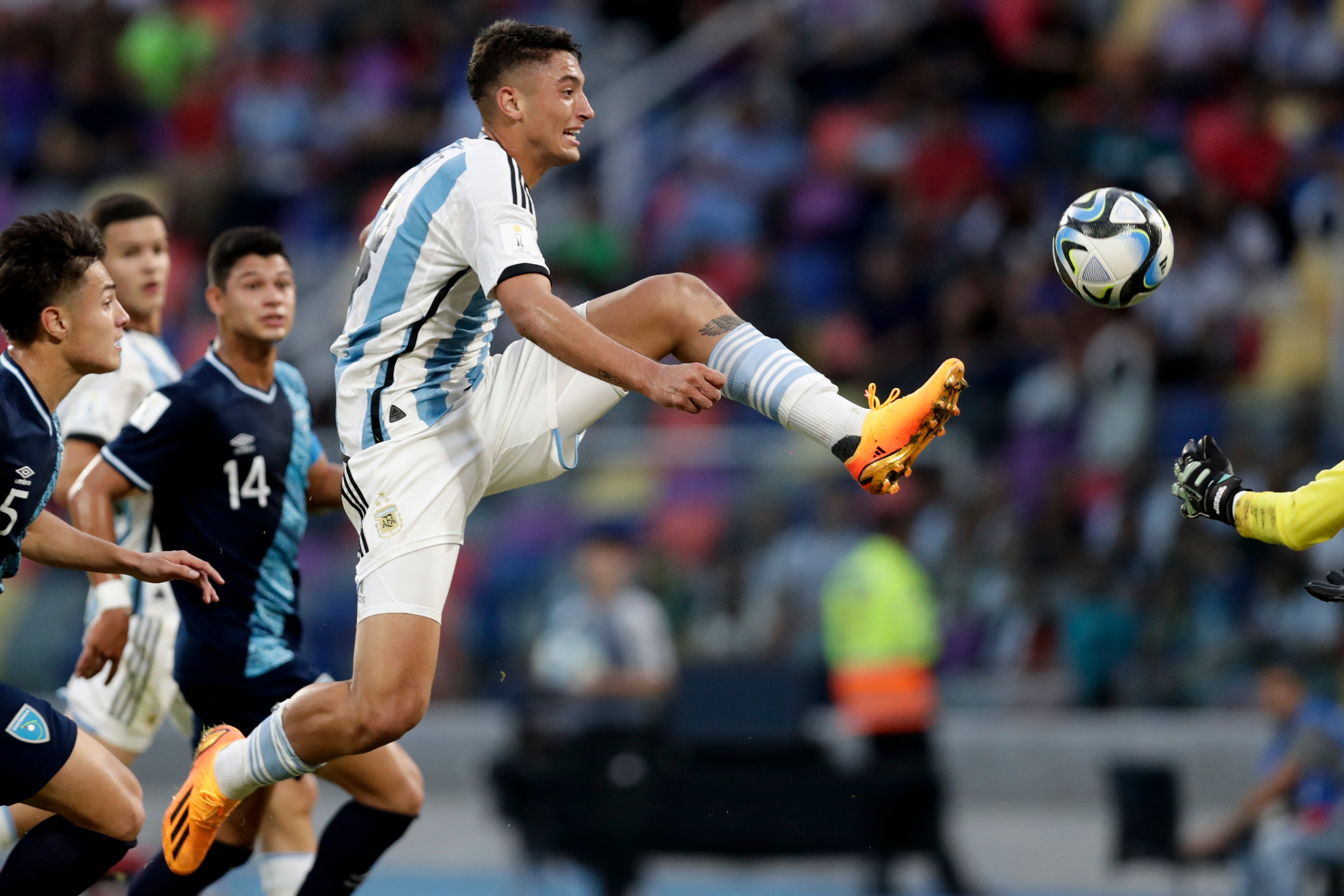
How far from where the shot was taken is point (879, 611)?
11.2 meters

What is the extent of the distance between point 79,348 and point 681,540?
7272mm

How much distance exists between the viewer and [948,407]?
5.34 m

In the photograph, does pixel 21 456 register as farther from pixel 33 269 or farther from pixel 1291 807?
pixel 1291 807

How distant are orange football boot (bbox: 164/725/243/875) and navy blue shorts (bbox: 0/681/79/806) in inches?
21.3

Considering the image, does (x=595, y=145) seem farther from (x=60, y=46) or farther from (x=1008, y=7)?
(x=60, y=46)

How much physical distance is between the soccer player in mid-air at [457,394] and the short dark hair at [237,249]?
0.83 meters

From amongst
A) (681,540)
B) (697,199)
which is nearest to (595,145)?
(697,199)

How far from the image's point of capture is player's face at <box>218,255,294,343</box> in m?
6.27

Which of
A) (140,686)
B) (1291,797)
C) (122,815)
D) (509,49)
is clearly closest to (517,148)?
(509,49)

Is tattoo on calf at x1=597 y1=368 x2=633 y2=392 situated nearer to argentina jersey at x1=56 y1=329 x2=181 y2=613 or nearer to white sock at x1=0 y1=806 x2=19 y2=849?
argentina jersey at x1=56 y1=329 x2=181 y2=613

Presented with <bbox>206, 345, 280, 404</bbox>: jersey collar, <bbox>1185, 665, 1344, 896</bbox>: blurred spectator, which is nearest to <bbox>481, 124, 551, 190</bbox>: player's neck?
<bbox>206, 345, 280, 404</bbox>: jersey collar

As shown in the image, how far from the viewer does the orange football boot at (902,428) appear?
5.29 meters

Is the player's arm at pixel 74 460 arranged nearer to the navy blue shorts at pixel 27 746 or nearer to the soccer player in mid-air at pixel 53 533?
the soccer player in mid-air at pixel 53 533

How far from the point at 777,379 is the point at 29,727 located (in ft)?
7.81
